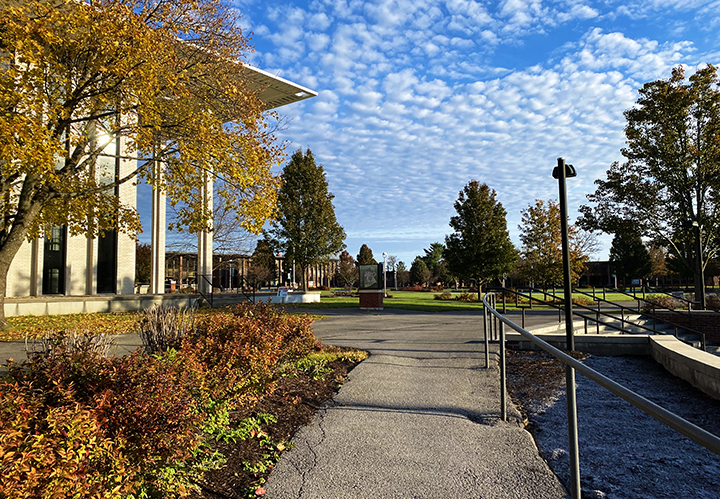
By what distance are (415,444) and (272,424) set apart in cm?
142

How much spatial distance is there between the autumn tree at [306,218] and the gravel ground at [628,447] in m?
25.1

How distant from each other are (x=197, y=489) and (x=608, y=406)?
5138 mm

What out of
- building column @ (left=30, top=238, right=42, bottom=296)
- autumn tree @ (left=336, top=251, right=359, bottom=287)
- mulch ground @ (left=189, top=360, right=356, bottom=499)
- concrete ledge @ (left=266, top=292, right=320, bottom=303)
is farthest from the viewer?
autumn tree @ (left=336, top=251, right=359, bottom=287)

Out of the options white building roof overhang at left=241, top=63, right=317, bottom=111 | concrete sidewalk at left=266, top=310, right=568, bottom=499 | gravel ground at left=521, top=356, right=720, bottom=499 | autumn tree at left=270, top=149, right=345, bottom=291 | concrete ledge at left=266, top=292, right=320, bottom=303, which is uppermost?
white building roof overhang at left=241, top=63, right=317, bottom=111

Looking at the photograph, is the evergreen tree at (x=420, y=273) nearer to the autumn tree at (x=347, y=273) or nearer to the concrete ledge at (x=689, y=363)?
the autumn tree at (x=347, y=273)

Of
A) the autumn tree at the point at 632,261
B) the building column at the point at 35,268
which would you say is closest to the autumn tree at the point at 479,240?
the building column at the point at 35,268

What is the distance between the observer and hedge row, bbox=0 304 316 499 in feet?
7.35

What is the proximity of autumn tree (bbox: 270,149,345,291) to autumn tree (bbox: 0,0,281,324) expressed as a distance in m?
16.1

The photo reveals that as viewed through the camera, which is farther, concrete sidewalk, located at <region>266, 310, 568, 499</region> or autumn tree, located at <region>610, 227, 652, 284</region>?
autumn tree, located at <region>610, 227, 652, 284</region>

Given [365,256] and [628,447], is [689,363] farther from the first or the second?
[365,256]

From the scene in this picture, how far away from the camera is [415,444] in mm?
4137

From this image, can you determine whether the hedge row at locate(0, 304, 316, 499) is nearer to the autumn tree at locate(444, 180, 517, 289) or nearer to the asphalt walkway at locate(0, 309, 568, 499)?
the asphalt walkway at locate(0, 309, 568, 499)

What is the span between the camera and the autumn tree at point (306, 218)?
31062 mm

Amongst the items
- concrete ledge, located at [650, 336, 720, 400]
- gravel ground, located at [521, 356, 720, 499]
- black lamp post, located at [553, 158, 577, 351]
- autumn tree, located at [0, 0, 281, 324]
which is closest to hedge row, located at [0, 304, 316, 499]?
gravel ground, located at [521, 356, 720, 499]
